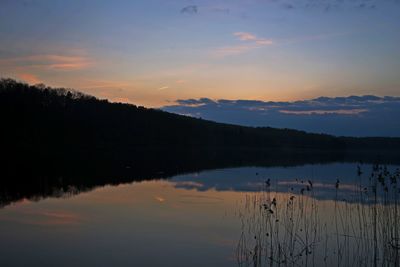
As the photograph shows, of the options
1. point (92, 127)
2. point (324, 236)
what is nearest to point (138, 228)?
point (324, 236)

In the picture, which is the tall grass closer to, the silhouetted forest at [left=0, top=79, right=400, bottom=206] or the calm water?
the calm water

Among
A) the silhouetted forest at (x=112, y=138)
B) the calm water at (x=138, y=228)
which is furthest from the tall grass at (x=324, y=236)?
the silhouetted forest at (x=112, y=138)

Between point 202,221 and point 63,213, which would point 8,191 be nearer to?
point 63,213

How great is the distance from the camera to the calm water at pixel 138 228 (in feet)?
32.7

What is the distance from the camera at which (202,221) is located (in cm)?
1463

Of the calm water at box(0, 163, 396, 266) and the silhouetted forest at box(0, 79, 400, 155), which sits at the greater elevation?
the silhouetted forest at box(0, 79, 400, 155)

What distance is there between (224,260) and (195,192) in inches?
496

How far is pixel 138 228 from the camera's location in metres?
13.1

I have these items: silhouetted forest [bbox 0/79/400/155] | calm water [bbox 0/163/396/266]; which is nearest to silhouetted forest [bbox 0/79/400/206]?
silhouetted forest [bbox 0/79/400/155]

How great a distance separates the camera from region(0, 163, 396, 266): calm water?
9.97m

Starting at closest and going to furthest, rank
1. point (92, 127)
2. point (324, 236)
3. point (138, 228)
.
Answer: point (324, 236) → point (138, 228) → point (92, 127)

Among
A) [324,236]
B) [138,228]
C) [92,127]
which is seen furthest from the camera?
[92,127]

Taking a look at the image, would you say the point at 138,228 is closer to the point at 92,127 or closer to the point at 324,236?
the point at 324,236

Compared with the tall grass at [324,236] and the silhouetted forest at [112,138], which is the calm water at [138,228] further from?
the silhouetted forest at [112,138]
